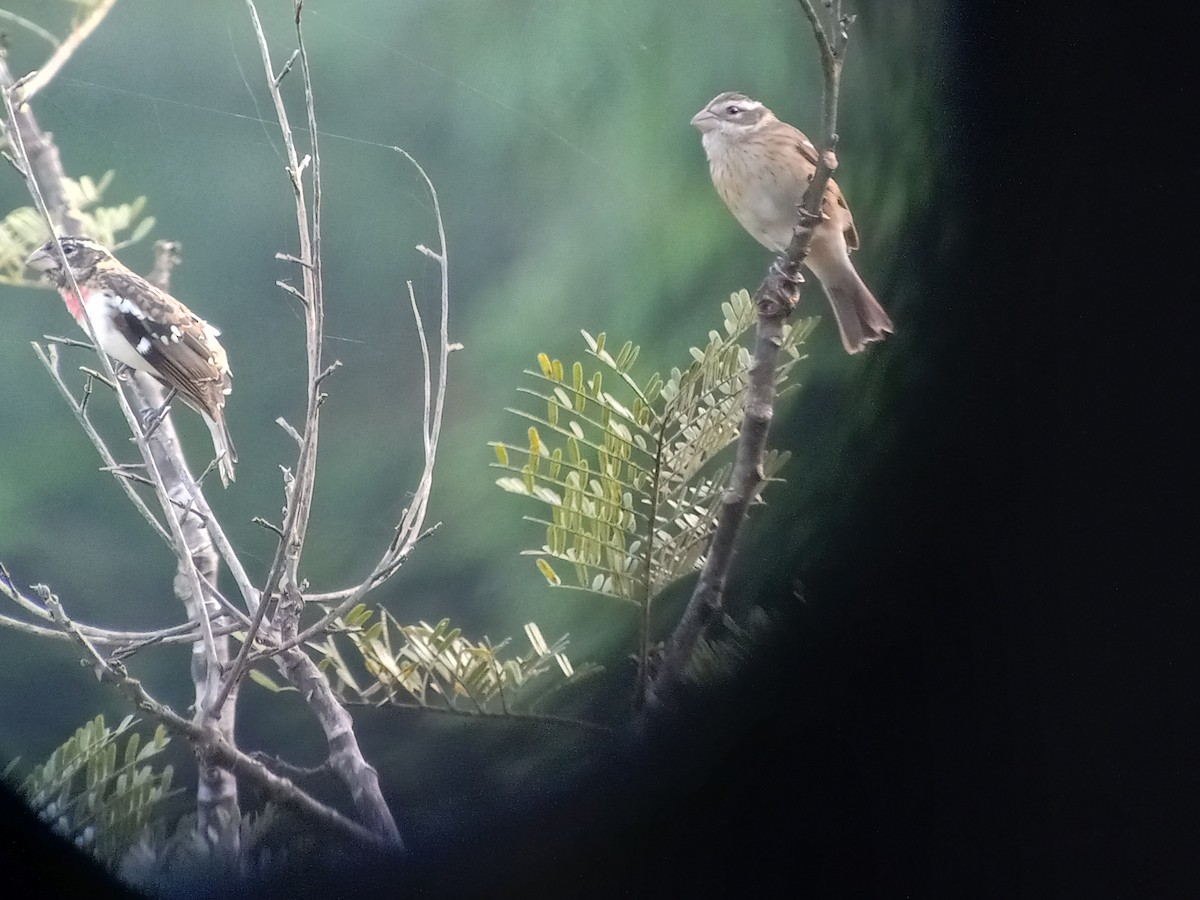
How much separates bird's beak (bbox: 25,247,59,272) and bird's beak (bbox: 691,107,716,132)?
0.38 metres

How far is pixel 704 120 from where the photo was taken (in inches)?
24.3

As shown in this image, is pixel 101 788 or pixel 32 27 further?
pixel 101 788

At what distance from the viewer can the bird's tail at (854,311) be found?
0.65 metres

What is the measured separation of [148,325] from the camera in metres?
Answer: 0.64

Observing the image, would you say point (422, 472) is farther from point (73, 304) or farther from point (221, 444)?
point (73, 304)

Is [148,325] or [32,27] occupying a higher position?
[32,27]

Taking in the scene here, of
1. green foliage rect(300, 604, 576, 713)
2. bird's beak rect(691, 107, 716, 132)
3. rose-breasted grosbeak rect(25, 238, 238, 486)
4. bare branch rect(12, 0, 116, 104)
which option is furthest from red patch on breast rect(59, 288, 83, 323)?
bird's beak rect(691, 107, 716, 132)

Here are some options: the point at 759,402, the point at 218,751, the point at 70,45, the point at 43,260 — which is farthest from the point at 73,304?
the point at 759,402

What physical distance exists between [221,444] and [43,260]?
0.48 feet

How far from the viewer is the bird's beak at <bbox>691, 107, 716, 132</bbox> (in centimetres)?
62

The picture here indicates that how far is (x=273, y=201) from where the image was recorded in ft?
2.01

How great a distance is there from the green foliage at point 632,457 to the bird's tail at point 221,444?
16cm

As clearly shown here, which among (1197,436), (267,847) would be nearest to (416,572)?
(267,847)

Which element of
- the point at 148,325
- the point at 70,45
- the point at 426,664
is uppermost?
the point at 70,45
